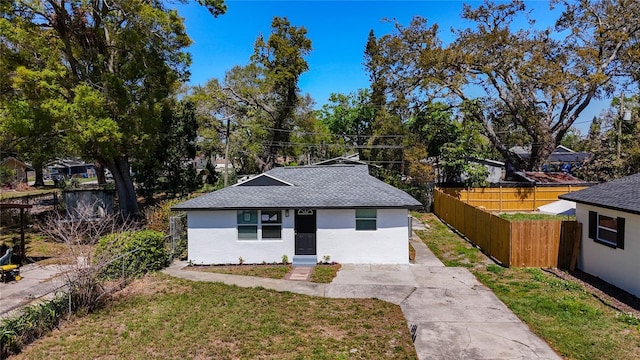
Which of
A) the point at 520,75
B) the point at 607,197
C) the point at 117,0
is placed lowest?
the point at 607,197

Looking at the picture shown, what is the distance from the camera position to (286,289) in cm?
1144

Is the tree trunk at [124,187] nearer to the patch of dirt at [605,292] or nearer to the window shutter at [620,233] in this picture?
the patch of dirt at [605,292]

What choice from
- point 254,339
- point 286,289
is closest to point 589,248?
point 286,289

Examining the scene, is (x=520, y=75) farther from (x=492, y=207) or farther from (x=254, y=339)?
(x=254, y=339)

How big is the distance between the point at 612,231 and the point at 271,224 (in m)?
11.4

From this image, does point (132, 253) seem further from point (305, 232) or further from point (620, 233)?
point (620, 233)

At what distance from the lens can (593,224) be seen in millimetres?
12430

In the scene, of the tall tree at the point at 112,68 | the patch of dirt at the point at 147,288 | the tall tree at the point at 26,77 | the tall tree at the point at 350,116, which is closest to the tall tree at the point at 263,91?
the tall tree at the point at 350,116

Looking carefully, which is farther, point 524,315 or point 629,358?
point 524,315

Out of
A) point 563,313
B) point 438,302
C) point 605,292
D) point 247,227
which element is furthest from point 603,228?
point 247,227

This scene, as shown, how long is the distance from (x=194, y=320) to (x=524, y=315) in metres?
8.05

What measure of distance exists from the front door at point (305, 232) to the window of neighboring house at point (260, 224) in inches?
28.6

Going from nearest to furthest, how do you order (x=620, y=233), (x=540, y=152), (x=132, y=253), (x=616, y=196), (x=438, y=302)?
1. (x=438, y=302)
2. (x=620, y=233)
3. (x=616, y=196)
4. (x=132, y=253)
5. (x=540, y=152)

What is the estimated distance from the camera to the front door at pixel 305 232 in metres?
14.6
